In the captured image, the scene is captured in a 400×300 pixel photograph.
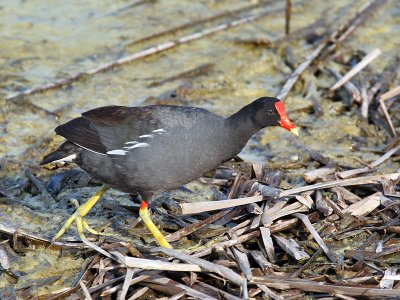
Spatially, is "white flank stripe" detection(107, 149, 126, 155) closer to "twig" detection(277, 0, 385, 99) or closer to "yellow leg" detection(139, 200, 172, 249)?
"yellow leg" detection(139, 200, 172, 249)

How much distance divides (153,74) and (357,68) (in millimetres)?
2034

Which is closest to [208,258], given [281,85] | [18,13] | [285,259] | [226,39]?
[285,259]

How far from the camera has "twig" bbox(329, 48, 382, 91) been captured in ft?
23.4

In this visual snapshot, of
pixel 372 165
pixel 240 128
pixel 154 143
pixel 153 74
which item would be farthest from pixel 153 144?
pixel 153 74

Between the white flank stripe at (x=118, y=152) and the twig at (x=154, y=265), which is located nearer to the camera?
the twig at (x=154, y=265)

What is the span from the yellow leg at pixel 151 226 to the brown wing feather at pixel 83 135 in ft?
1.52

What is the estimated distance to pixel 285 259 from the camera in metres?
4.63

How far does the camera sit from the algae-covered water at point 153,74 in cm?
582

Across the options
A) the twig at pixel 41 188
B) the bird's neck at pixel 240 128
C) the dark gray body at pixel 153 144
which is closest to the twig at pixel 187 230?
the dark gray body at pixel 153 144

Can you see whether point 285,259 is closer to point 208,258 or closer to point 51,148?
point 208,258

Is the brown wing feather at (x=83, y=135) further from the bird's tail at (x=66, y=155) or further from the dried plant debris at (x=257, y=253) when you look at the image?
the dried plant debris at (x=257, y=253)

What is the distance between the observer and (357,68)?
23.7 feet

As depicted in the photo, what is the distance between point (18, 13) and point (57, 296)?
5221 mm

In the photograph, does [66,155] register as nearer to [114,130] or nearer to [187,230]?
[114,130]
